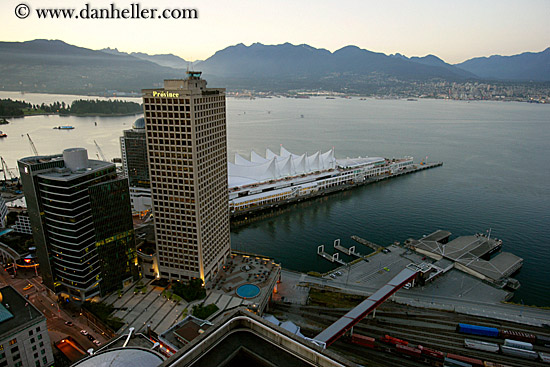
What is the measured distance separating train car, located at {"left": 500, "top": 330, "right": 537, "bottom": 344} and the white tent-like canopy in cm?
5183

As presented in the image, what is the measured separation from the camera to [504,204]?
252ft

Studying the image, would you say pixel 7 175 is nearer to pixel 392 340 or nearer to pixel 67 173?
pixel 67 173

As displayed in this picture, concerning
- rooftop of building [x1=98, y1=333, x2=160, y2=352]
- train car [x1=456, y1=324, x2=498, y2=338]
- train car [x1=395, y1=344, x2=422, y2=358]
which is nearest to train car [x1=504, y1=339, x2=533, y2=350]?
train car [x1=456, y1=324, x2=498, y2=338]

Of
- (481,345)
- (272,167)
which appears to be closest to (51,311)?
(481,345)

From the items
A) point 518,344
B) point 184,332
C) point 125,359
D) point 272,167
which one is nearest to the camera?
point 125,359

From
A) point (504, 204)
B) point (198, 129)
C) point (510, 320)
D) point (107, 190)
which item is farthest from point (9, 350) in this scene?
point (504, 204)

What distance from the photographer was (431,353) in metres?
33.0

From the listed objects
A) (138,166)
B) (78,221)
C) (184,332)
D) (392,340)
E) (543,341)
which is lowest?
(543,341)

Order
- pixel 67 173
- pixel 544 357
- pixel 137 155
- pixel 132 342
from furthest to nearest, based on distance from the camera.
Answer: pixel 137 155 → pixel 67 173 → pixel 544 357 → pixel 132 342

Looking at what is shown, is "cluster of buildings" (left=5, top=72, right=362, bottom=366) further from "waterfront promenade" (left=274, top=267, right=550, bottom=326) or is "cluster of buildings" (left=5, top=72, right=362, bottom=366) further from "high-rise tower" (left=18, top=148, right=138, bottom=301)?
"waterfront promenade" (left=274, top=267, right=550, bottom=326)

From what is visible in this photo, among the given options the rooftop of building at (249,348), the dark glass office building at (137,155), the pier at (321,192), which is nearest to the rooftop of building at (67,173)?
the dark glass office building at (137,155)

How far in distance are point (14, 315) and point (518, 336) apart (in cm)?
4841

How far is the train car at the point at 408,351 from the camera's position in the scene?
3309 cm

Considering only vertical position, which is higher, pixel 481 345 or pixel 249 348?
pixel 249 348
